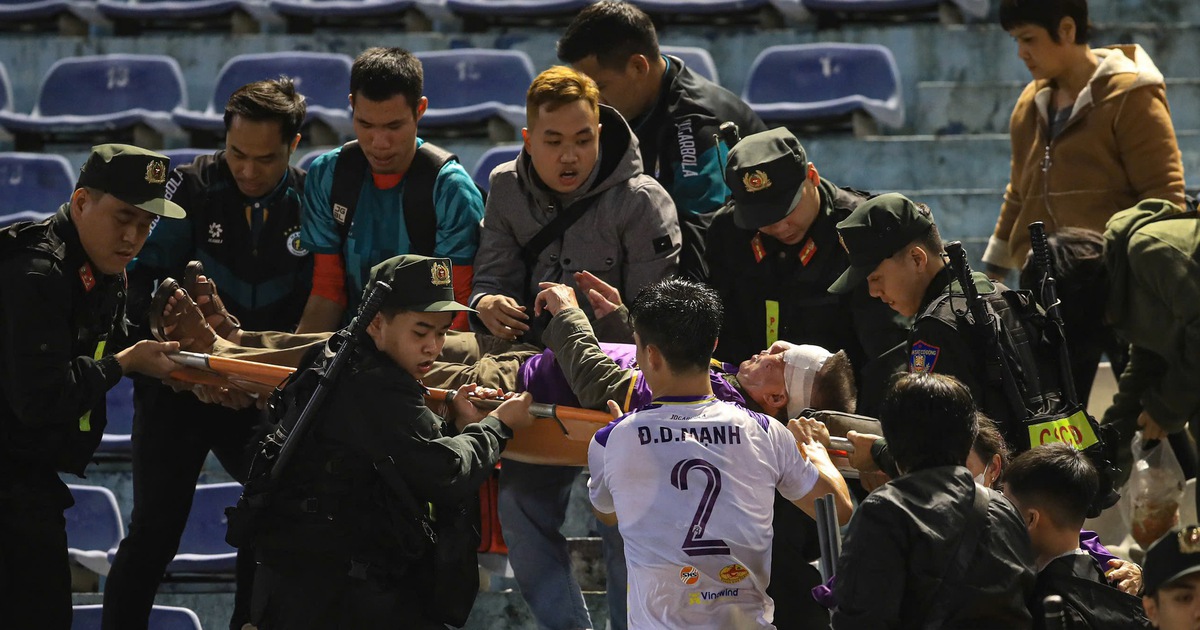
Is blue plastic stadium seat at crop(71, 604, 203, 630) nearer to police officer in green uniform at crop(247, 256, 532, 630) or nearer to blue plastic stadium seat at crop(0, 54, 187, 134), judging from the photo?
police officer in green uniform at crop(247, 256, 532, 630)

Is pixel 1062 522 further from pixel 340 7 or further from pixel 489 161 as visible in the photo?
pixel 340 7

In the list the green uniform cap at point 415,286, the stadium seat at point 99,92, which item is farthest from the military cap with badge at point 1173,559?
the stadium seat at point 99,92

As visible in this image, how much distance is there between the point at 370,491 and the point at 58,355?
0.98 meters

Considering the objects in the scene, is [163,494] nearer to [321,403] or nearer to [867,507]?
[321,403]

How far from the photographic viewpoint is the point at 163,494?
4273 millimetres

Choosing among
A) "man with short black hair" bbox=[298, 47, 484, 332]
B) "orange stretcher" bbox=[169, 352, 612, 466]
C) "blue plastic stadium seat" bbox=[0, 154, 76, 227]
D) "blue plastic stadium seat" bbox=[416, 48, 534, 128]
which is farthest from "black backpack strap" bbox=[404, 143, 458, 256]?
"blue plastic stadium seat" bbox=[0, 154, 76, 227]

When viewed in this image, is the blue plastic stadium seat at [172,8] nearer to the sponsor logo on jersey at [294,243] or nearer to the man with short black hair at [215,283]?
the man with short black hair at [215,283]

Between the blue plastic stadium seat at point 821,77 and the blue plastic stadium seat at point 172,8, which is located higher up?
the blue plastic stadium seat at point 172,8

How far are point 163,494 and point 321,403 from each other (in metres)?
1.09

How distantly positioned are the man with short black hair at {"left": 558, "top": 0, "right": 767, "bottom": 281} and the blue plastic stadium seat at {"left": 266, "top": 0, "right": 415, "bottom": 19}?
3391mm

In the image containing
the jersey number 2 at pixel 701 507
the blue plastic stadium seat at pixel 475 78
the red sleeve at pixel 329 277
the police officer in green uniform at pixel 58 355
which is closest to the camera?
the jersey number 2 at pixel 701 507

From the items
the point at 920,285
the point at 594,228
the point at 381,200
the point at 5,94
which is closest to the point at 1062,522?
the point at 920,285

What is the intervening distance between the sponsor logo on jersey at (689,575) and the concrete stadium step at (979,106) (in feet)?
15.1

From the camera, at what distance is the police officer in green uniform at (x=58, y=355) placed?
3775mm
